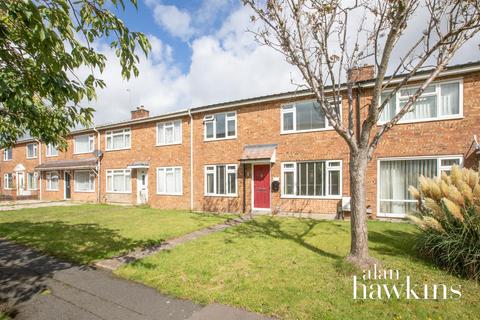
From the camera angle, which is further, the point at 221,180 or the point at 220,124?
the point at 220,124

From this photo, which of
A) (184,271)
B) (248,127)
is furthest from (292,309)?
(248,127)

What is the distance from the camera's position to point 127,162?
59.9ft

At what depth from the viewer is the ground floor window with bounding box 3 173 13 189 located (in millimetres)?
27672

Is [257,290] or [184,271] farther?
[184,271]

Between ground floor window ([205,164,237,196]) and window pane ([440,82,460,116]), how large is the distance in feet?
28.7

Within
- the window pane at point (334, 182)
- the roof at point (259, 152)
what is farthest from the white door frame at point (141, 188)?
the window pane at point (334, 182)

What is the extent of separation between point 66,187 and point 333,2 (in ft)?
78.5

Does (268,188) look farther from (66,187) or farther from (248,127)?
(66,187)

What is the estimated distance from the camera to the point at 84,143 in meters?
21.4

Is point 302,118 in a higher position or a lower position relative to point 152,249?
higher

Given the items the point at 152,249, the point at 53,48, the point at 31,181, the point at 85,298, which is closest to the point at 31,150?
the point at 31,181

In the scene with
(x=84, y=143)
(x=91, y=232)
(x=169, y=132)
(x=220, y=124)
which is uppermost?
(x=220, y=124)

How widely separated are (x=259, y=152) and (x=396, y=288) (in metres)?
8.71

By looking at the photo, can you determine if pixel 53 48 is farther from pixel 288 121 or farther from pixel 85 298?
pixel 288 121
